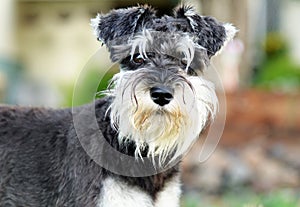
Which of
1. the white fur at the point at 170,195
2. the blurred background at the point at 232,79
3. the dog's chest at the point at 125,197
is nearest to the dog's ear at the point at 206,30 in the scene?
the blurred background at the point at 232,79

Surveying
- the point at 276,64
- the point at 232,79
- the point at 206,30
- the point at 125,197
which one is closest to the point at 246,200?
the point at 206,30

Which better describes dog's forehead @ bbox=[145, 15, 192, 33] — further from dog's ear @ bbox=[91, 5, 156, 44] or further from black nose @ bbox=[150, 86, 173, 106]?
black nose @ bbox=[150, 86, 173, 106]

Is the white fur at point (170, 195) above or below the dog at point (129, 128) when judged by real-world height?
below

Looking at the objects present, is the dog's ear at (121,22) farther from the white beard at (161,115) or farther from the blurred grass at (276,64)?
the blurred grass at (276,64)

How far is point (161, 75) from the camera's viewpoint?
22.0ft

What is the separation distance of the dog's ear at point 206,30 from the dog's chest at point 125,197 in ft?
3.89

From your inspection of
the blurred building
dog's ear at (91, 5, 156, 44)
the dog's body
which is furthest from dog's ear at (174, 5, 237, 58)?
the blurred building

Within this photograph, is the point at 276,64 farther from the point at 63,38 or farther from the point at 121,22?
the point at 121,22

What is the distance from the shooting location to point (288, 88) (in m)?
16.0

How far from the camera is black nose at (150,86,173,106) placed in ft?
21.6

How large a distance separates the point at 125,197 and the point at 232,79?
36.1 ft

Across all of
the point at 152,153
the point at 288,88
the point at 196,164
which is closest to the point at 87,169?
the point at 152,153

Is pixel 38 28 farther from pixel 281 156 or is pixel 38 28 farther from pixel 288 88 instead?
pixel 281 156

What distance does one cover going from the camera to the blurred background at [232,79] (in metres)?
13.1
